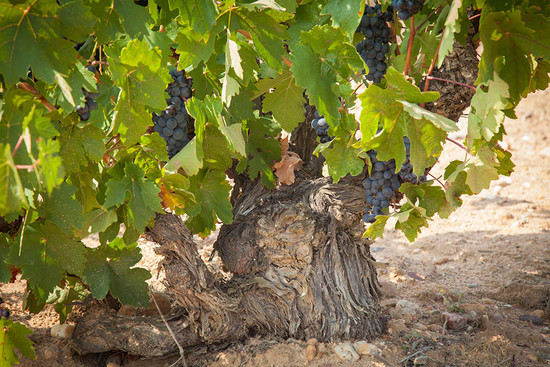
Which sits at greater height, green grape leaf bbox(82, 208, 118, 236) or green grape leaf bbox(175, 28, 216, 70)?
green grape leaf bbox(175, 28, 216, 70)

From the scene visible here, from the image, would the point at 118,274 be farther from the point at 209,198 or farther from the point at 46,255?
the point at 209,198

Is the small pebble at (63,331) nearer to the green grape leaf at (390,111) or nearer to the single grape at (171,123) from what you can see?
the single grape at (171,123)

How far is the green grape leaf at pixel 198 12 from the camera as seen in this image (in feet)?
4.61

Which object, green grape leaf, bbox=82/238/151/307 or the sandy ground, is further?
the sandy ground

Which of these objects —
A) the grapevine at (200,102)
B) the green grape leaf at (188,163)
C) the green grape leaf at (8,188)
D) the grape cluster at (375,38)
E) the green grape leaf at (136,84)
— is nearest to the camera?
the green grape leaf at (8,188)

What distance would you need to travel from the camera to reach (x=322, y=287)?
2189mm

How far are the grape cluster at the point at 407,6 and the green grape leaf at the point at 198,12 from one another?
58cm

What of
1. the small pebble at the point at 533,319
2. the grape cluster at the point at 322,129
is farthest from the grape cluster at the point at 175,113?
the small pebble at the point at 533,319

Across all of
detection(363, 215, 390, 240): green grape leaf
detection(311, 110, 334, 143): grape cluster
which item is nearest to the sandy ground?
detection(363, 215, 390, 240): green grape leaf

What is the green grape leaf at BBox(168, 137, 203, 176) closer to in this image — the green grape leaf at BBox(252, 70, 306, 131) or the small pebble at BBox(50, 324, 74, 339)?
the green grape leaf at BBox(252, 70, 306, 131)

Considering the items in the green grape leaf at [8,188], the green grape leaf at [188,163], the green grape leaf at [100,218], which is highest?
the green grape leaf at [188,163]

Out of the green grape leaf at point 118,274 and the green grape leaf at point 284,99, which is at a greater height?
the green grape leaf at point 284,99

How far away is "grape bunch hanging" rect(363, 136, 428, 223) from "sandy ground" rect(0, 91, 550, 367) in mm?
642

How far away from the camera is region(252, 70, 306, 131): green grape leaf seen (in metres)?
1.82
